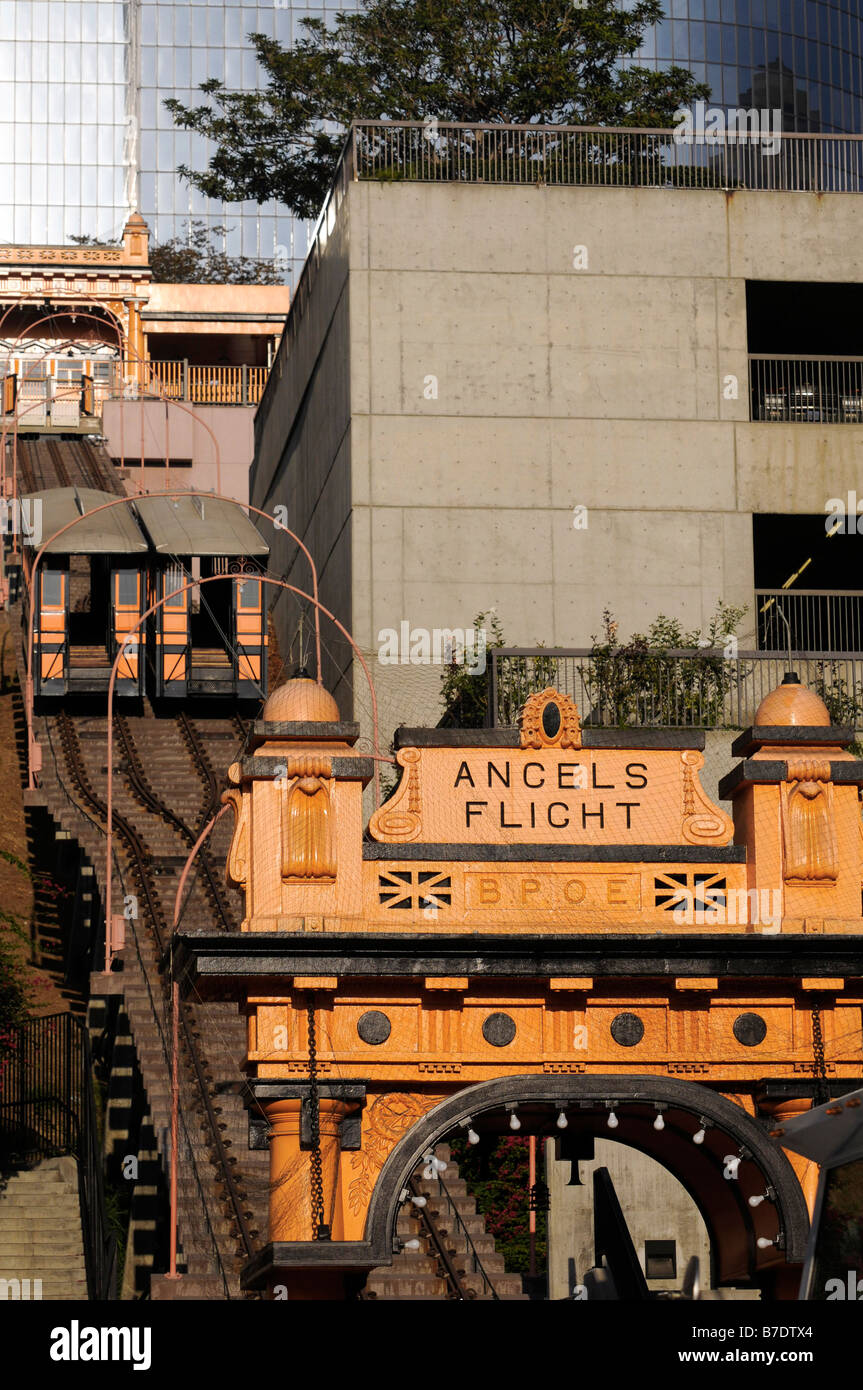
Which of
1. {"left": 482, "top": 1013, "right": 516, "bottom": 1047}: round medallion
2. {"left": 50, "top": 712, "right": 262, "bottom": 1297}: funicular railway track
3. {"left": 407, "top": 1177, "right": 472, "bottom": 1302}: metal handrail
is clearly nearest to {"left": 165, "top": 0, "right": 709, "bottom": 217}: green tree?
{"left": 50, "top": 712, "right": 262, "bottom": 1297}: funicular railway track

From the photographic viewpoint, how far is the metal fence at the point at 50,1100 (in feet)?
99.5

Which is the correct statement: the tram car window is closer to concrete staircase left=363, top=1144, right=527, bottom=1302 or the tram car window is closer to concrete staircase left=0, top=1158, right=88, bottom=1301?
concrete staircase left=0, top=1158, right=88, bottom=1301

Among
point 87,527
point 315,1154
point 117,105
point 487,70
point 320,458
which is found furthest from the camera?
point 117,105

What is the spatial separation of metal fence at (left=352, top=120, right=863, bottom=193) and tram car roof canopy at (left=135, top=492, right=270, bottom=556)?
10.4 metres

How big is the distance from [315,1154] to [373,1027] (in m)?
1.10

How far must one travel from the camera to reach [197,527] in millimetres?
47969

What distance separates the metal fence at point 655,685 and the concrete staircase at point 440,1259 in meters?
A: 7.09

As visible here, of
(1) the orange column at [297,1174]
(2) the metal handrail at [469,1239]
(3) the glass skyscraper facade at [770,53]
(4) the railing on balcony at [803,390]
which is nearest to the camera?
(1) the orange column at [297,1174]

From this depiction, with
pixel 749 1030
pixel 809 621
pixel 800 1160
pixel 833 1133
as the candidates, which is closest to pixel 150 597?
pixel 809 621

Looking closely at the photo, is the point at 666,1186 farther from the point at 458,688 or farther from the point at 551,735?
the point at 551,735

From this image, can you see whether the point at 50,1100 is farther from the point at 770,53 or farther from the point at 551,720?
the point at 770,53

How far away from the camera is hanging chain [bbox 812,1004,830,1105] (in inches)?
730

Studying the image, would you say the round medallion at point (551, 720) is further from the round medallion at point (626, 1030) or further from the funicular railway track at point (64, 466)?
the funicular railway track at point (64, 466)

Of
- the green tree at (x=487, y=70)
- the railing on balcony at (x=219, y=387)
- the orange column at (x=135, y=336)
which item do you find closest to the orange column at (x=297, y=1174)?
the green tree at (x=487, y=70)
